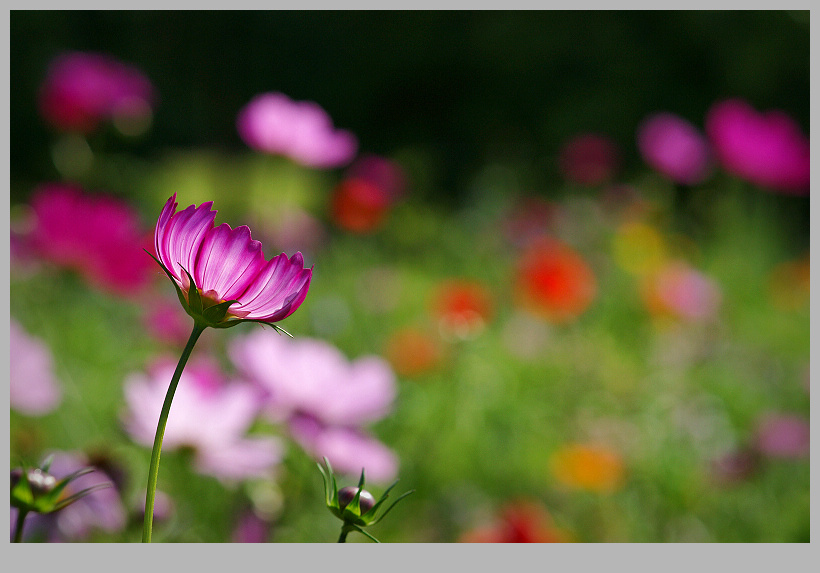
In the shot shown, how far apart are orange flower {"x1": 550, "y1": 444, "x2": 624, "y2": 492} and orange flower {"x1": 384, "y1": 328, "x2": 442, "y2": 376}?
0.46 feet

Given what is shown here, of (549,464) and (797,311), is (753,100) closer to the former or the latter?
(797,311)

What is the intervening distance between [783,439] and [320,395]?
1.82 feet

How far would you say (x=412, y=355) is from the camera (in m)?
0.69

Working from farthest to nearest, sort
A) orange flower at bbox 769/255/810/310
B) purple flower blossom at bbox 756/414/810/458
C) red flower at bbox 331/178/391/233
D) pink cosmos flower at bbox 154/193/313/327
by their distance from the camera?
orange flower at bbox 769/255/810/310, red flower at bbox 331/178/391/233, purple flower blossom at bbox 756/414/810/458, pink cosmos flower at bbox 154/193/313/327

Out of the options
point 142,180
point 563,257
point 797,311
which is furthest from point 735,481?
point 142,180

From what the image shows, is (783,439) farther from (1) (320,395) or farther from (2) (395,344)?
(1) (320,395)

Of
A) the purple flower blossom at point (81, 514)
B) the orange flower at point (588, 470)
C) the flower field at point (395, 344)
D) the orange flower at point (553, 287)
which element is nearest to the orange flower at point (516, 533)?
the flower field at point (395, 344)

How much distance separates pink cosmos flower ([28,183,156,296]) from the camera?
393 millimetres

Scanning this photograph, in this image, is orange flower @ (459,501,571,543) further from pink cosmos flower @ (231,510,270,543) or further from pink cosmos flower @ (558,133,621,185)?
pink cosmos flower @ (558,133,621,185)

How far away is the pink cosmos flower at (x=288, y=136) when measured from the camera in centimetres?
25

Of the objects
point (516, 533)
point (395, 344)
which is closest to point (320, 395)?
point (516, 533)

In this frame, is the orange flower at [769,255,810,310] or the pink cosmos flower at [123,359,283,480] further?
the orange flower at [769,255,810,310]

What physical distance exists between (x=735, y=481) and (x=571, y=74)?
4.58 feet

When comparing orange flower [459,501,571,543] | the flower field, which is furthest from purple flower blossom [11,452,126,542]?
orange flower [459,501,571,543]
